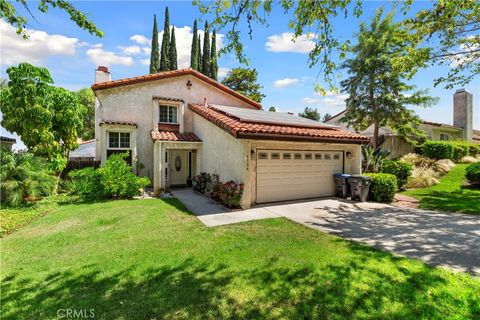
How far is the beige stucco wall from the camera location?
46.4 ft

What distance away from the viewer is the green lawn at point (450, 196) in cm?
966

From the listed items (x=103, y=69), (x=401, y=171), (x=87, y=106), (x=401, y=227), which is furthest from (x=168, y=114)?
(x=87, y=106)

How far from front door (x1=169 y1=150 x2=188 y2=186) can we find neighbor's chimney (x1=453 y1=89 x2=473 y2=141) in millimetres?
31334

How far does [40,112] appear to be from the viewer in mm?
11391

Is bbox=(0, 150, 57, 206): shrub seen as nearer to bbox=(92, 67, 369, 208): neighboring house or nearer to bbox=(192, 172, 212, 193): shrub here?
bbox=(92, 67, 369, 208): neighboring house

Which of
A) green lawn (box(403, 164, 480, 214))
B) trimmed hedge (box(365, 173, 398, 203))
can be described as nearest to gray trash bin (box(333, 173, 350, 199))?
trimmed hedge (box(365, 173, 398, 203))

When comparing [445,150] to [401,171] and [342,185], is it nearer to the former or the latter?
[401,171]

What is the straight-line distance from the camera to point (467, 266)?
15.2ft

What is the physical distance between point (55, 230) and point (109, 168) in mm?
4404

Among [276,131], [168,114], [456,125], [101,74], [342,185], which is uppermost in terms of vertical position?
[101,74]

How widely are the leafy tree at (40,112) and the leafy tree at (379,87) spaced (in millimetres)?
21910

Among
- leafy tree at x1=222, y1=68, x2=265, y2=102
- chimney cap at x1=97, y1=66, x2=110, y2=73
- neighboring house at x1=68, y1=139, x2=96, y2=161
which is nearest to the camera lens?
chimney cap at x1=97, y1=66, x2=110, y2=73
